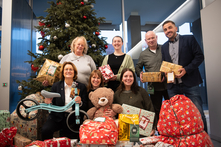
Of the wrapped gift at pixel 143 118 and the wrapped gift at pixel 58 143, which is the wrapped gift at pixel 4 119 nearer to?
the wrapped gift at pixel 58 143

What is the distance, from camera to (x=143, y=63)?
3.00 meters

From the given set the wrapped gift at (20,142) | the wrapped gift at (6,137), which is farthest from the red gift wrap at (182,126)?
the wrapped gift at (6,137)

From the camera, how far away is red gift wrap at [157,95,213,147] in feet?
5.63

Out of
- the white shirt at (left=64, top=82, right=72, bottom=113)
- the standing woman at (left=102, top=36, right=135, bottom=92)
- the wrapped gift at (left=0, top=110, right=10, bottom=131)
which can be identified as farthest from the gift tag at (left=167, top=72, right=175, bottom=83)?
the wrapped gift at (left=0, top=110, right=10, bottom=131)

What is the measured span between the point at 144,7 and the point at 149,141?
4.58m

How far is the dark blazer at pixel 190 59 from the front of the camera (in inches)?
92.8

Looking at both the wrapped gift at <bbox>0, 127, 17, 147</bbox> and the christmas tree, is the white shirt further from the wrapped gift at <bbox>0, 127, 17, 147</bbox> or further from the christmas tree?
the christmas tree

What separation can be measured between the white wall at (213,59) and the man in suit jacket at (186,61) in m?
0.68

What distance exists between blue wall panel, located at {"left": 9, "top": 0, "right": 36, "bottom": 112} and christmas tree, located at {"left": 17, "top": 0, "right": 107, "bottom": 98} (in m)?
0.72

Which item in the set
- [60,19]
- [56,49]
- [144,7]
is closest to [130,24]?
[144,7]

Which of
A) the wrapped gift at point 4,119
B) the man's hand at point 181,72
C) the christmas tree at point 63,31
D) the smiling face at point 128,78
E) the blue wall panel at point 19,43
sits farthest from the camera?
the blue wall panel at point 19,43

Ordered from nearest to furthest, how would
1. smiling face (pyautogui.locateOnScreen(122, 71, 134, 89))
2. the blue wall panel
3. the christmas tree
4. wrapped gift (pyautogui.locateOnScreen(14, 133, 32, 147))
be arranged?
wrapped gift (pyautogui.locateOnScreen(14, 133, 32, 147)) → smiling face (pyautogui.locateOnScreen(122, 71, 134, 89)) → the christmas tree → the blue wall panel

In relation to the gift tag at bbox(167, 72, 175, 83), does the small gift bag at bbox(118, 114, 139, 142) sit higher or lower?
lower

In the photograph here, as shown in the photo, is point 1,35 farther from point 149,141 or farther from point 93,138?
point 149,141
